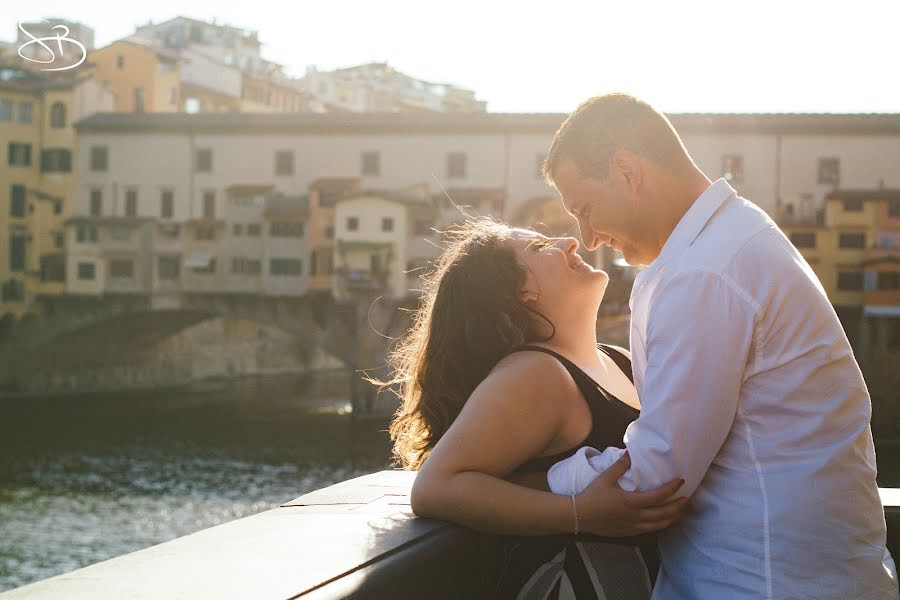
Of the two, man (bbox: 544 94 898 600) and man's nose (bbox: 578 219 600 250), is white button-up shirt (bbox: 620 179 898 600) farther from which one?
man's nose (bbox: 578 219 600 250)

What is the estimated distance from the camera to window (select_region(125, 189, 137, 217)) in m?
27.0

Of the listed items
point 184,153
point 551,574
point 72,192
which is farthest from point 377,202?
point 551,574

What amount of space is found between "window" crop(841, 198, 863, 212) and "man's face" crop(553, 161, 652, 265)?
2328 centimetres

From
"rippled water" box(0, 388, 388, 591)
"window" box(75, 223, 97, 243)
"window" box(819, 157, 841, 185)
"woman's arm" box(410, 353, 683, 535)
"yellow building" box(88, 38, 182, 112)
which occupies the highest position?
"yellow building" box(88, 38, 182, 112)

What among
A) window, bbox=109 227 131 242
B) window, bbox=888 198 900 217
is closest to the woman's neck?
window, bbox=888 198 900 217

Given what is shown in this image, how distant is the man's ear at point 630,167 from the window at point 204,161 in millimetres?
25939

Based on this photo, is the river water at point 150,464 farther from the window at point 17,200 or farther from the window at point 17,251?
the window at point 17,200

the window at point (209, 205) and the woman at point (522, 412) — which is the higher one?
the window at point (209, 205)

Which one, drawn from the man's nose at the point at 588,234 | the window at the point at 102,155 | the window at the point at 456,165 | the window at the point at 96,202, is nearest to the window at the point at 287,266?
the window at the point at 456,165

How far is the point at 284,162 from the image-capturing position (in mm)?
26203

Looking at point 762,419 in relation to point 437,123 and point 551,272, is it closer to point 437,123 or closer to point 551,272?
point 551,272

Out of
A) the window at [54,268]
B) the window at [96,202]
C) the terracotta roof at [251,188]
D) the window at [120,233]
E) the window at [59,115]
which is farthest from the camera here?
the window at [59,115]

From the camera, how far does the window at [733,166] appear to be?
2391 cm

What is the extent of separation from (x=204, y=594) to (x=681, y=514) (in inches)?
23.8
